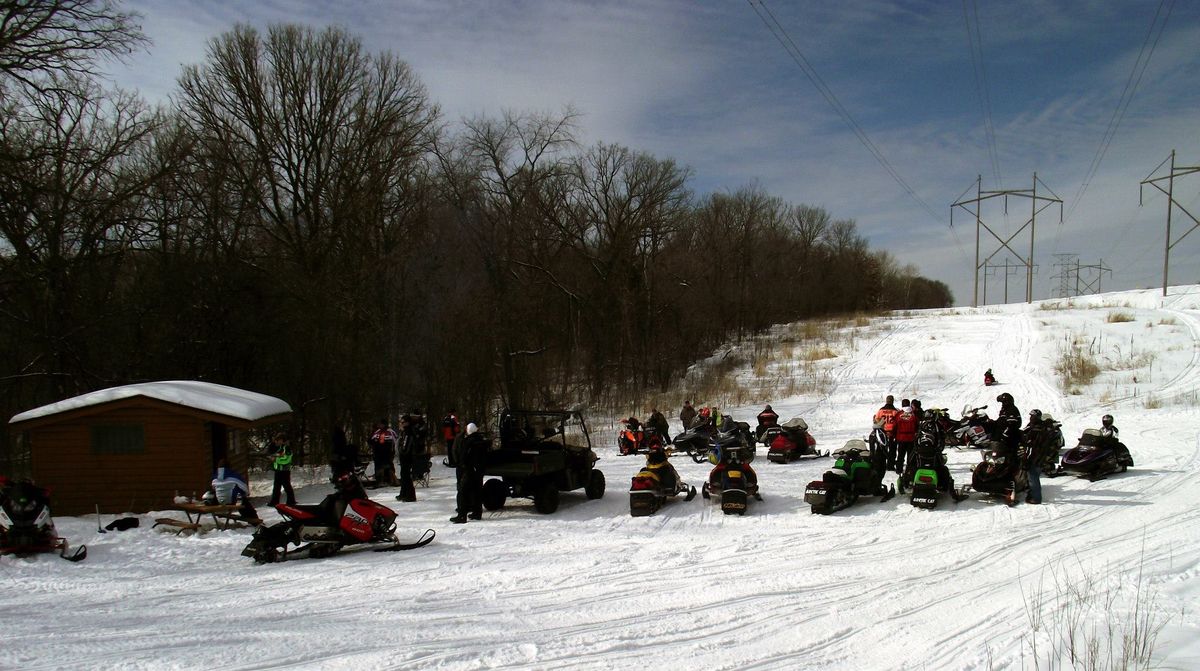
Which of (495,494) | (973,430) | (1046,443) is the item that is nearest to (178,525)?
(495,494)

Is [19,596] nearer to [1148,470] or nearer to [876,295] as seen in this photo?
[1148,470]

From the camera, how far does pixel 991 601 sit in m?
6.60

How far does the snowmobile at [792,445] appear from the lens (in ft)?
54.0

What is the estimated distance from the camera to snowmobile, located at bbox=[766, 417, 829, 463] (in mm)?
16469

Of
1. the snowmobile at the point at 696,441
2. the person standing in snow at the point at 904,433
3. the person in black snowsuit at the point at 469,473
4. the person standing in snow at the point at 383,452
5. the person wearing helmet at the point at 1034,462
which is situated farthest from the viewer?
the snowmobile at the point at 696,441

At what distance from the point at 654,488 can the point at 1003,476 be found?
5.21 meters

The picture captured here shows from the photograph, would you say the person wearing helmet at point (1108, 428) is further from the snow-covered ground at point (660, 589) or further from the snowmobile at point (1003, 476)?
the snowmobile at point (1003, 476)

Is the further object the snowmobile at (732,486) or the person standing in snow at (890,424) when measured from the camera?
the person standing in snow at (890,424)

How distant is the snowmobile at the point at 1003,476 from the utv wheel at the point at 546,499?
653cm

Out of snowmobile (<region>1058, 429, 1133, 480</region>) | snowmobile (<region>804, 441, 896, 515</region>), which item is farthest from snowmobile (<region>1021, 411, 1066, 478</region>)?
snowmobile (<region>804, 441, 896, 515</region>)

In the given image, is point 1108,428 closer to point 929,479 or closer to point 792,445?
point 929,479

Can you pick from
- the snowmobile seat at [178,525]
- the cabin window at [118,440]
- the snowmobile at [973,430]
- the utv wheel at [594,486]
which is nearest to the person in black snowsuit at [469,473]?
the utv wheel at [594,486]

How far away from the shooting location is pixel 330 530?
30.1 ft

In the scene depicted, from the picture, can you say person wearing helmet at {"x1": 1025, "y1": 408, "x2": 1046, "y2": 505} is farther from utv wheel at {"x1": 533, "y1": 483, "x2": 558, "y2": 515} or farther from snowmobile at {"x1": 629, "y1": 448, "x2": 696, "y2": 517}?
utv wheel at {"x1": 533, "y1": 483, "x2": 558, "y2": 515}
